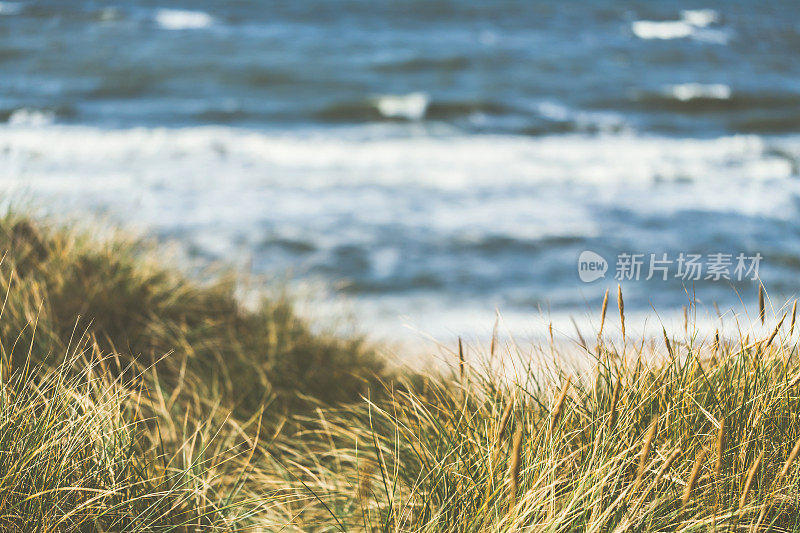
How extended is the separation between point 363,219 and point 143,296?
4591mm

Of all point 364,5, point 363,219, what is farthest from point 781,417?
point 364,5

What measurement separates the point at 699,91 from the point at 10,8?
17066mm

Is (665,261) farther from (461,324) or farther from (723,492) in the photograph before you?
(723,492)

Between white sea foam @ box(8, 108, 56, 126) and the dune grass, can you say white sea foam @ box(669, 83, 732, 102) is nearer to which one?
white sea foam @ box(8, 108, 56, 126)

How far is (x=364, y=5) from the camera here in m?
21.4

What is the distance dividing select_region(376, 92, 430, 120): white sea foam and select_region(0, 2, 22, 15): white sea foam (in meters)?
11.2

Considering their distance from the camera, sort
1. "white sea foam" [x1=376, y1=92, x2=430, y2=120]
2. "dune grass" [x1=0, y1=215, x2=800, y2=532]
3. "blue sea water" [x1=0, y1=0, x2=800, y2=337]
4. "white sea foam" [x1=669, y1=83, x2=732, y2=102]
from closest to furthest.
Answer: "dune grass" [x1=0, y1=215, x2=800, y2=532]
"blue sea water" [x1=0, y1=0, x2=800, y2=337]
"white sea foam" [x1=376, y1=92, x2=430, y2=120]
"white sea foam" [x1=669, y1=83, x2=732, y2=102]

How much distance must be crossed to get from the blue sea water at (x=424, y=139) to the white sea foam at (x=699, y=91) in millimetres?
67

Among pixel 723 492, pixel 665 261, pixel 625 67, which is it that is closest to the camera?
pixel 723 492

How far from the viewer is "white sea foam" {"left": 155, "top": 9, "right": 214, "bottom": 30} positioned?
62.2 ft

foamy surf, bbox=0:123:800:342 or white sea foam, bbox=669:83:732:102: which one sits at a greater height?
white sea foam, bbox=669:83:732:102

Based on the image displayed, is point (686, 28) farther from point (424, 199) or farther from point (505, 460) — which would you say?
point (505, 460)

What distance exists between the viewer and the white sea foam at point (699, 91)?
14.5 metres

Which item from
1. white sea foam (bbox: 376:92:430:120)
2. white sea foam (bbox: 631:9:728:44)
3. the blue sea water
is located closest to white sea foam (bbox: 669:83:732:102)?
the blue sea water
